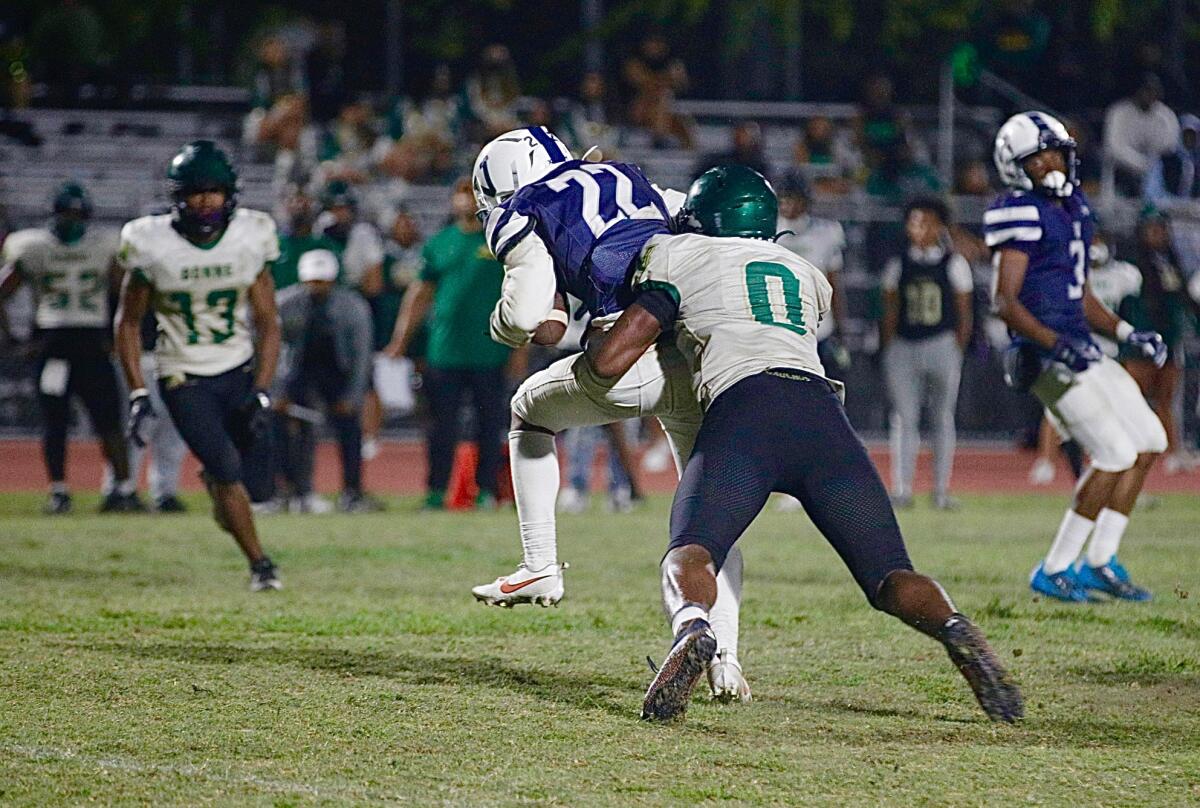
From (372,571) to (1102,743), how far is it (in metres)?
4.71

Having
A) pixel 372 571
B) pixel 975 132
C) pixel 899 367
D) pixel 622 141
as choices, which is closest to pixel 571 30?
pixel 622 141

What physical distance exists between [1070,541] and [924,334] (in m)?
4.45

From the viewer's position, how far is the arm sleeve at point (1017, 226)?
7473mm

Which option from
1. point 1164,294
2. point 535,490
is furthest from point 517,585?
point 1164,294

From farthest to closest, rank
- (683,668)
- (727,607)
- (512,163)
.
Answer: (512,163) → (727,607) → (683,668)

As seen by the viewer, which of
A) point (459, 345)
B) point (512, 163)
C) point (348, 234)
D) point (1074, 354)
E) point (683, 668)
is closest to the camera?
point (683, 668)

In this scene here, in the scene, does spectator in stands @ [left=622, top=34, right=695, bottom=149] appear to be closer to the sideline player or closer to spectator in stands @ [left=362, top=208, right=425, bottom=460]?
spectator in stands @ [left=362, top=208, right=425, bottom=460]

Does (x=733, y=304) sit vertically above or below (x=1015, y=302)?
above

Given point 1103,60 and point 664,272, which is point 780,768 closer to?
point 664,272

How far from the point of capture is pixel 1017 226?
24.6 feet

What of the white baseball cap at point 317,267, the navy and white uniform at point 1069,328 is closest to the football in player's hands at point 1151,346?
the navy and white uniform at point 1069,328

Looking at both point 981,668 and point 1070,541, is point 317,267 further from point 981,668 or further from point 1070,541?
point 981,668

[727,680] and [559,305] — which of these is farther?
A: [559,305]

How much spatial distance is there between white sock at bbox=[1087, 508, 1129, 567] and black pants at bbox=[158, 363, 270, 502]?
3.84 meters
